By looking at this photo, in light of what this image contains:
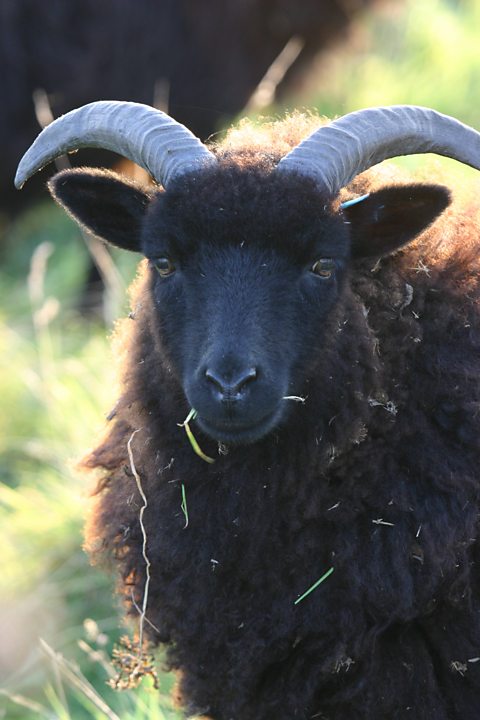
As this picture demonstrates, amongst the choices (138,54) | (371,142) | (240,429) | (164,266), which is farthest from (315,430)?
(138,54)

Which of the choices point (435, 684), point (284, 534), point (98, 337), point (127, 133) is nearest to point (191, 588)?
point (284, 534)

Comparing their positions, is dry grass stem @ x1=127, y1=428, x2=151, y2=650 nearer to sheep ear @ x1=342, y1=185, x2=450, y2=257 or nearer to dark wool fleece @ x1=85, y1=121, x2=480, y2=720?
dark wool fleece @ x1=85, y1=121, x2=480, y2=720

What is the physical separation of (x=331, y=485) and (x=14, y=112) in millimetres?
7054

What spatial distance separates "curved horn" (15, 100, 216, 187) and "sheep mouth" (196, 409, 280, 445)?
0.96 metres

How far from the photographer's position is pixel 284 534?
4145 mm

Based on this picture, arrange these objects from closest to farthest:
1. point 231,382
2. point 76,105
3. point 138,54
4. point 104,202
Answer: point 231,382 < point 104,202 < point 76,105 < point 138,54

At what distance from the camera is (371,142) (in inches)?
160

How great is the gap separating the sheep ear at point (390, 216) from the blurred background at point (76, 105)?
Answer: 109 inches

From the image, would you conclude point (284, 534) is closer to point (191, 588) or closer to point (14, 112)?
point (191, 588)

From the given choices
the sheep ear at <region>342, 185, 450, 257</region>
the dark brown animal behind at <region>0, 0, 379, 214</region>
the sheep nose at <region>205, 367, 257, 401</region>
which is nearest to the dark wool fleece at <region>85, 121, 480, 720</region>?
the sheep ear at <region>342, 185, 450, 257</region>

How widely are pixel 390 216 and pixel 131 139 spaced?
3.49ft

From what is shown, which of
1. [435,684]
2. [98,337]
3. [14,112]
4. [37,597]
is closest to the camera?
[435,684]

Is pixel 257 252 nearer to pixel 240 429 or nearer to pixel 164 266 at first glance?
pixel 164 266

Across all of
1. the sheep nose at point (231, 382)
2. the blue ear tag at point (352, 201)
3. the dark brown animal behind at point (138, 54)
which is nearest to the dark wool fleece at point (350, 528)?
the blue ear tag at point (352, 201)
